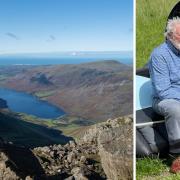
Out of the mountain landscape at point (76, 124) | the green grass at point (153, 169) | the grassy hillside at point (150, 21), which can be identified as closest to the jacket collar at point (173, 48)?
the green grass at point (153, 169)

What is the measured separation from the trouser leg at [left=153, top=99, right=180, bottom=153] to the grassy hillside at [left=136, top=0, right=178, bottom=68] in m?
2.97

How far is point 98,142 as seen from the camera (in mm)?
3824

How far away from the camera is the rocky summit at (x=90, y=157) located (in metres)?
3.77

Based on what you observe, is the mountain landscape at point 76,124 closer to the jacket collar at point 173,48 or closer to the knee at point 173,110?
the knee at point 173,110

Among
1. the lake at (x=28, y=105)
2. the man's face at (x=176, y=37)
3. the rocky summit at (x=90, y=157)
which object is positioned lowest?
the rocky summit at (x=90, y=157)

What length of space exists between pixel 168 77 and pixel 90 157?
136cm

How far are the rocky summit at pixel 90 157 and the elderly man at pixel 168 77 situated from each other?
99 centimetres

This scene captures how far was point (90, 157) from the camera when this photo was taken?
3.81 meters

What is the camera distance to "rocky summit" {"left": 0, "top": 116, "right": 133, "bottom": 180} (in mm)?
3771

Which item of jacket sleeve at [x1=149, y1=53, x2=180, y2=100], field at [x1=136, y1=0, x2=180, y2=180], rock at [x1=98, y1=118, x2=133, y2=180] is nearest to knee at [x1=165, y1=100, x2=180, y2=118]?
jacket sleeve at [x1=149, y1=53, x2=180, y2=100]

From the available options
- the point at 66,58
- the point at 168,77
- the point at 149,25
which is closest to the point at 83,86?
the point at 66,58

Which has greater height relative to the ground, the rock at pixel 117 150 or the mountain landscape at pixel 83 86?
the mountain landscape at pixel 83 86

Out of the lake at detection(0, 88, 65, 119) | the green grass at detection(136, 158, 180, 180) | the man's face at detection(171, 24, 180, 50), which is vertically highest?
the man's face at detection(171, 24, 180, 50)

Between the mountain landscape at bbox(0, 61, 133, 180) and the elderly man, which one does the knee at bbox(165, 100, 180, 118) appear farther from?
the mountain landscape at bbox(0, 61, 133, 180)
